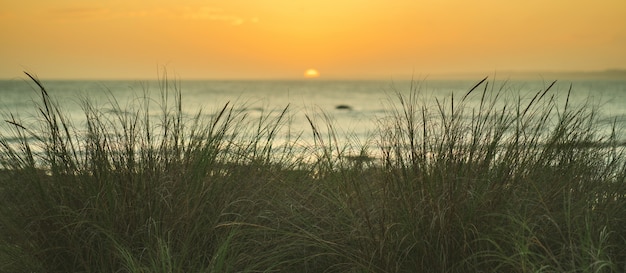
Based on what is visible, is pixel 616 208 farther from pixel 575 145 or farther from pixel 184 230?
pixel 184 230

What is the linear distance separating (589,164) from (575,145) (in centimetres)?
16

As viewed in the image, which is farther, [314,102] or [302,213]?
[314,102]

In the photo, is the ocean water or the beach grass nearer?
the beach grass

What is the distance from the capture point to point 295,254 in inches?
142

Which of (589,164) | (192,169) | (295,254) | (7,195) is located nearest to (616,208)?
(589,164)

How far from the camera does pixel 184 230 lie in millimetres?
3305

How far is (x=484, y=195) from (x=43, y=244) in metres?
2.25

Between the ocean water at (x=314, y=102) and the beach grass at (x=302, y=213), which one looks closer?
the beach grass at (x=302, y=213)

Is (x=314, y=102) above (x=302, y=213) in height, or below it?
below

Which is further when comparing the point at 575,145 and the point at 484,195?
the point at 575,145

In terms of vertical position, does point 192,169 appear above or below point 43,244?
above

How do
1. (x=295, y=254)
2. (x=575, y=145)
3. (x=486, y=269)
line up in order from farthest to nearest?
1. (x=575, y=145)
2. (x=295, y=254)
3. (x=486, y=269)

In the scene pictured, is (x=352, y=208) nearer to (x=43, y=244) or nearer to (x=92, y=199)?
(x=92, y=199)

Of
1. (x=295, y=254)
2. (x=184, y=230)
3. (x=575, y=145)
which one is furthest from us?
(x=575, y=145)
